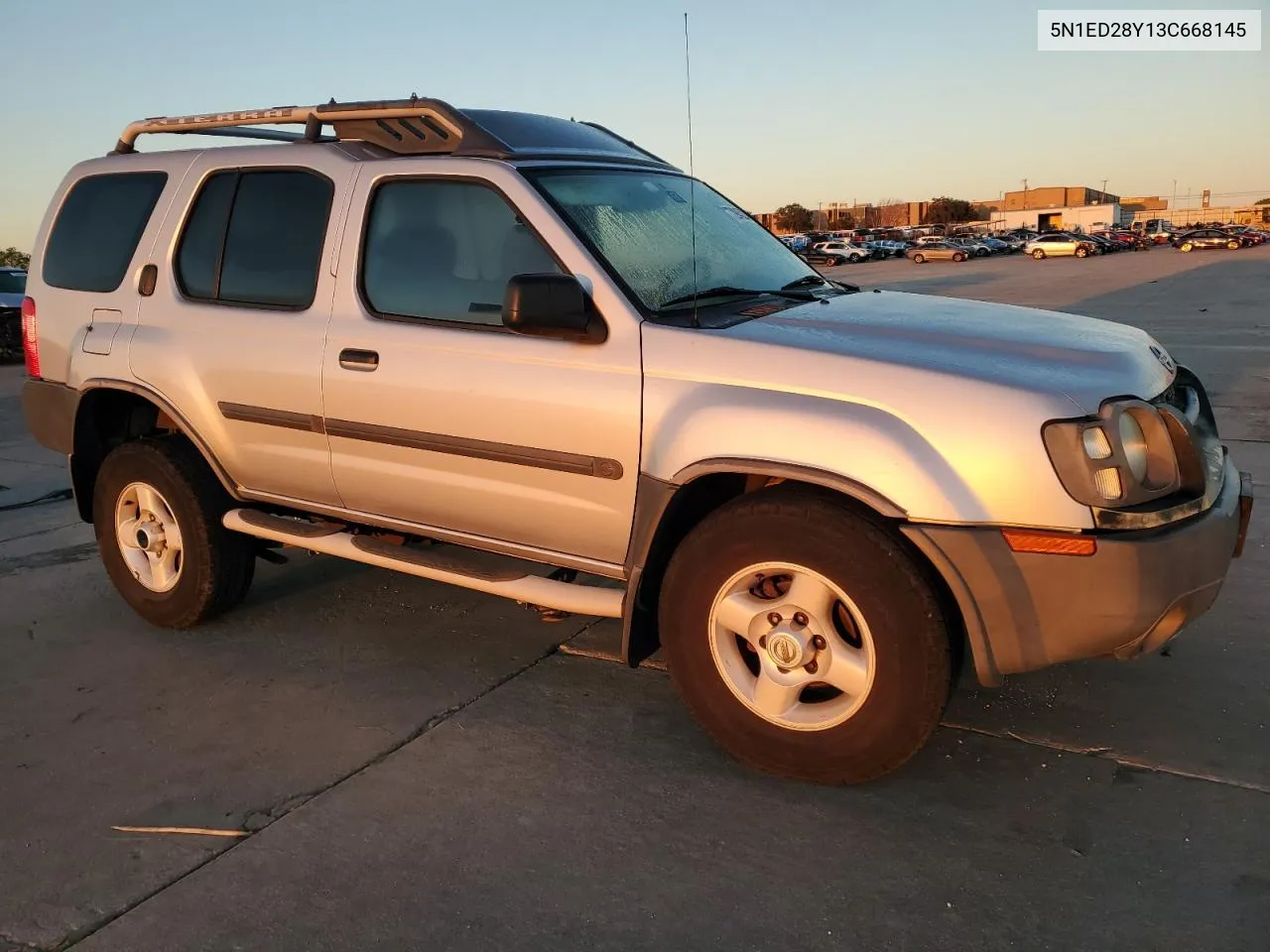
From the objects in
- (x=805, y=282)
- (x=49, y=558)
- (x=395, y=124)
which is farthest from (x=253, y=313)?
(x=49, y=558)

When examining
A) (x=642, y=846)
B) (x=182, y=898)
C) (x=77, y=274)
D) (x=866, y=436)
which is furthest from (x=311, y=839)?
(x=77, y=274)

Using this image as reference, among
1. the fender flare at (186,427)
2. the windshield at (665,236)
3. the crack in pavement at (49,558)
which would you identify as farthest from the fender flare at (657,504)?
the crack in pavement at (49,558)

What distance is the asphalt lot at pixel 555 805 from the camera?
2.48 meters

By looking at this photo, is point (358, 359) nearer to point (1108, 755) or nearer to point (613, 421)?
point (613, 421)

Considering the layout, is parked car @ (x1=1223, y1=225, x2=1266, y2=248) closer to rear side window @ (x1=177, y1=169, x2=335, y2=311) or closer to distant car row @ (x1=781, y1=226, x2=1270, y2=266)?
distant car row @ (x1=781, y1=226, x2=1270, y2=266)

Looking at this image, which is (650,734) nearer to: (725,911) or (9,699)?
(725,911)

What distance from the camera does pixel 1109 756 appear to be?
3.18 m

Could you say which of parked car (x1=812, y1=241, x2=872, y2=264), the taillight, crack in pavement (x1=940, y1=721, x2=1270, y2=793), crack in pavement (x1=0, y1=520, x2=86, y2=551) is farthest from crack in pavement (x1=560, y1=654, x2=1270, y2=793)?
parked car (x1=812, y1=241, x2=872, y2=264)

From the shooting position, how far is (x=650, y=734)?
3432 millimetres

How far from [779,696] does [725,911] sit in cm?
73

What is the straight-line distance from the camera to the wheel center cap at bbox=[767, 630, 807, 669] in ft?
9.85

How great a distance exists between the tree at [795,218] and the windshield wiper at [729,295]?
361 feet

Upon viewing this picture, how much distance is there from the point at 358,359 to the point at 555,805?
1.75 m

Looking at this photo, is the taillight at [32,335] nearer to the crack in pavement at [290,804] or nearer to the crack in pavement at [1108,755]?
the crack in pavement at [290,804]
